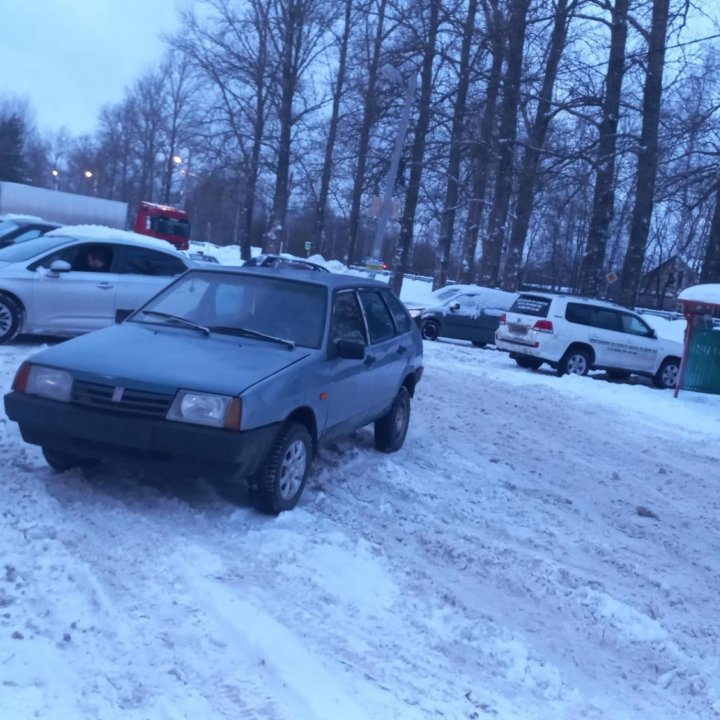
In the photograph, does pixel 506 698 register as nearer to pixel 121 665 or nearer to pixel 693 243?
pixel 121 665

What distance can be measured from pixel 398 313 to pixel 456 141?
17.6 meters

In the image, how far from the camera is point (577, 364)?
61.0ft

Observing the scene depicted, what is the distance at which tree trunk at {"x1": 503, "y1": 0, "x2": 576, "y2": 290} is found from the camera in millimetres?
24853

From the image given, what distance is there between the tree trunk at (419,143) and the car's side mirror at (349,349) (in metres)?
18.5

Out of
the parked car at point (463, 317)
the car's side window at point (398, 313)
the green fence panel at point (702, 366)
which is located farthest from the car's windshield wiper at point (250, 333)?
the parked car at point (463, 317)

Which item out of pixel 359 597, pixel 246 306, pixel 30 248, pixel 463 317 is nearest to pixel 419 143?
pixel 463 317

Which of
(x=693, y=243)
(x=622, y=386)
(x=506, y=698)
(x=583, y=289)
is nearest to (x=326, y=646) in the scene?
(x=506, y=698)

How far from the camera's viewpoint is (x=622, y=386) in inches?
636

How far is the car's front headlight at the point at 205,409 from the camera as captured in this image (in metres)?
5.72

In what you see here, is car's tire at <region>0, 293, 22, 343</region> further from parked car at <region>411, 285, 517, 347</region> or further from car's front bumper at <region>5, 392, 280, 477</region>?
parked car at <region>411, 285, 517, 347</region>

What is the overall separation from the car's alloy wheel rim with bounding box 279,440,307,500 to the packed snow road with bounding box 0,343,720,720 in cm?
18

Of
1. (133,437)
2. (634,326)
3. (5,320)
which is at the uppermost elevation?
(634,326)

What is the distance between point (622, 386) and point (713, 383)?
166cm

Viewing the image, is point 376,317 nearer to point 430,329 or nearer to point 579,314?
point 579,314
